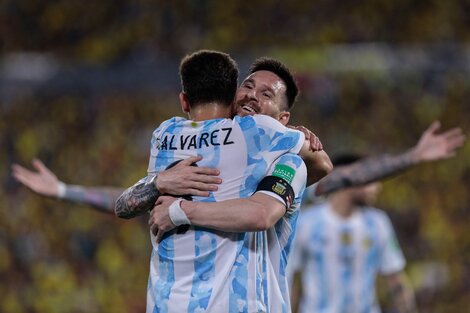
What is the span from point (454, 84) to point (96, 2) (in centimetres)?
630

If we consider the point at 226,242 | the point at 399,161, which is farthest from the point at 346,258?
the point at 226,242

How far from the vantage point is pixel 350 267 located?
7.43 metres

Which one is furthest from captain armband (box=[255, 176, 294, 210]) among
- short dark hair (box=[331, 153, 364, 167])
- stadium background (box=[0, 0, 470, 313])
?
stadium background (box=[0, 0, 470, 313])

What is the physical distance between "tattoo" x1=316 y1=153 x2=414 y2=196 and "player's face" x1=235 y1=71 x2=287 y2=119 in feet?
5.99

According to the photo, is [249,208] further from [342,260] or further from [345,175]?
[342,260]

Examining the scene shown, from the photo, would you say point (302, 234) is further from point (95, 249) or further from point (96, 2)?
point (96, 2)

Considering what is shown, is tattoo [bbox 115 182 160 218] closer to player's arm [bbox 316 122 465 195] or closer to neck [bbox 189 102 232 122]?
neck [bbox 189 102 232 122]

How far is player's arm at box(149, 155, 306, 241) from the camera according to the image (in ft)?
10.7

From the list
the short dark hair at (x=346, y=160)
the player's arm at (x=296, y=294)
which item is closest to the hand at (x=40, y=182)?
the short dark hair at (x=346, y=160)

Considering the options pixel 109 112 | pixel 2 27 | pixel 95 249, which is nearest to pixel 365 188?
pixel 95 249

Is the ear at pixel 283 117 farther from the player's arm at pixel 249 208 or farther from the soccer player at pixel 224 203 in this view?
the player's arm at pixel 249 208

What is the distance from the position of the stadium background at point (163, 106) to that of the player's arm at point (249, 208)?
25.4 ft

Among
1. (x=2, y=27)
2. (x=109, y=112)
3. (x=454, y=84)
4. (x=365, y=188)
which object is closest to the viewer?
(x=365, y=188)

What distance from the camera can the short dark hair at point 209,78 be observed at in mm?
3477
